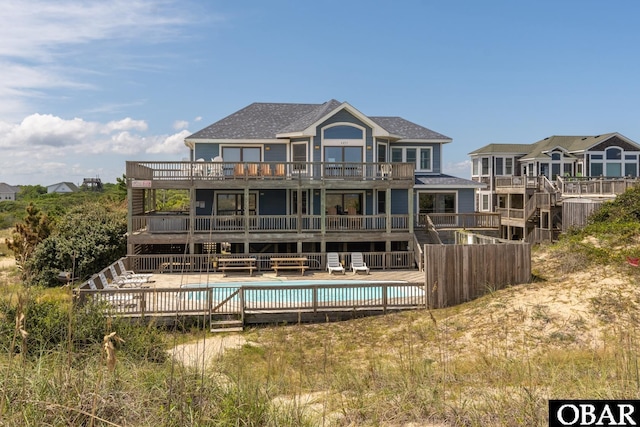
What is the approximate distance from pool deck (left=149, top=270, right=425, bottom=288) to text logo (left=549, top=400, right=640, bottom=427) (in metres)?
14.6

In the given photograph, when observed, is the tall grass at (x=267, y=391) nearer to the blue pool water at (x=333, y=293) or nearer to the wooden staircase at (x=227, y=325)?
the wooden staircase at (x=227, y=325)

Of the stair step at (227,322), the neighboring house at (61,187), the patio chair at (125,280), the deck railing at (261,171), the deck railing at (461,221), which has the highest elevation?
the neighboring house at (61,187)

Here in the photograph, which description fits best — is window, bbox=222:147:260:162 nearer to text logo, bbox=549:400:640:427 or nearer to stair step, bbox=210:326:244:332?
stair step, bbox=210:326:244:332

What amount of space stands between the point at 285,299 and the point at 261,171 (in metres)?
9.45

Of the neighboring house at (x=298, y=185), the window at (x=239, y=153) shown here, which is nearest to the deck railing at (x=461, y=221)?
the neighboring house at (x=298, y=185)

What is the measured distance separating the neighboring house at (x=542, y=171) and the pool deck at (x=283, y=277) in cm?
1090

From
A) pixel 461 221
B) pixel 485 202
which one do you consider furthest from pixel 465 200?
pixel 485 202

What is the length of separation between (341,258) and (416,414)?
17559 millimetres

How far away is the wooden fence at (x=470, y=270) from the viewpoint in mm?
14938

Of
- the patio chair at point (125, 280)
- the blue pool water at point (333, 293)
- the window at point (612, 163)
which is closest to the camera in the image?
the blue pool water at point (333, 293)

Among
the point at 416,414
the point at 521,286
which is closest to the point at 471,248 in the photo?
the point at 521,286

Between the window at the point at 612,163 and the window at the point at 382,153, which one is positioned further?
the window at the point at 612,163

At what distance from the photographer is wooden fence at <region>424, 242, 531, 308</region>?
14.9 metres

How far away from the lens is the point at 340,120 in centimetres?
2527
